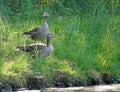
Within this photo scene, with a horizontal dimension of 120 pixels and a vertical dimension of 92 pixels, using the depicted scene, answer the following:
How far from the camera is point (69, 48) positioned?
47.7ft

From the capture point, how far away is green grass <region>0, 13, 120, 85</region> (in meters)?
12.8

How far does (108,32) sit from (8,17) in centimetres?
289

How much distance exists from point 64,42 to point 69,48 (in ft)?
1.12

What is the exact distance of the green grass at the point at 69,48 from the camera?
12812 millimetres

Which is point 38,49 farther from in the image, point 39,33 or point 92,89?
point 92,89

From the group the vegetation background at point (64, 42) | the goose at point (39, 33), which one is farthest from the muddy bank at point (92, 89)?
the goose at point (39, 33)

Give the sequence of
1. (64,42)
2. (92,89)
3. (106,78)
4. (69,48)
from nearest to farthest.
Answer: (92,89) < (106,78) < (69,48) < (64,42)

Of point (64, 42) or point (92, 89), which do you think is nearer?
point (92, 89)

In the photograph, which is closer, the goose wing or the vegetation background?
the vegetation background

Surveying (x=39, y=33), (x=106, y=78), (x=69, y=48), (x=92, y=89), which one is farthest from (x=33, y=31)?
(x=92, y=89)

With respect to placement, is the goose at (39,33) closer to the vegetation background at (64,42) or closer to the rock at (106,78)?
the vegetation background at (64,42)

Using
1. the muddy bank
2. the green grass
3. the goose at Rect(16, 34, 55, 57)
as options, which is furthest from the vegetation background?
the muddy bank

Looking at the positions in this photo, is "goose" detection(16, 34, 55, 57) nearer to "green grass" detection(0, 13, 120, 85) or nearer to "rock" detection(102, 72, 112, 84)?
"green grass" detection(0, 13, 120, 85)

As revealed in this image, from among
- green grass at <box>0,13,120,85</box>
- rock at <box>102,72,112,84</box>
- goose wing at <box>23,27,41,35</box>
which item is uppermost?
goose wing at <box>23,27,41,35</box>
